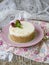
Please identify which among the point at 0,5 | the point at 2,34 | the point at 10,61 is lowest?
the point at 10,61

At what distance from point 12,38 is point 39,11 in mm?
367

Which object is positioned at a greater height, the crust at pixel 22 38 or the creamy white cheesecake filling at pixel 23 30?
the creamy white cheesecake filling at pixel 23 30

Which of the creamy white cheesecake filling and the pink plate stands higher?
the creamy white cheesecake filling

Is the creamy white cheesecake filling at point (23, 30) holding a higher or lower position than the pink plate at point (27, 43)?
higher

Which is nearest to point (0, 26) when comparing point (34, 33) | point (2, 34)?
point (2, 34)

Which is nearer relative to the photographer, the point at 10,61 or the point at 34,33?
the point at 10,61

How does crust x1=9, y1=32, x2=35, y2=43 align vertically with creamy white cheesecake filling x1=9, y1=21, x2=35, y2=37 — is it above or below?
below

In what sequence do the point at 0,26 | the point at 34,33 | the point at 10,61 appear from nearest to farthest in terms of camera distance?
the point at 10,61, the point at 34,33, the point at 0,26

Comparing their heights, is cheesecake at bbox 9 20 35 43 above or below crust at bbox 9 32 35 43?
above

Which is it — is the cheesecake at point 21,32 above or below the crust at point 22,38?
above

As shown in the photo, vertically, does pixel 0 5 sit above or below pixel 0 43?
above

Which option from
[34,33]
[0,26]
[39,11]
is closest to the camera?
[34,33]

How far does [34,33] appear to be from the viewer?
100cm

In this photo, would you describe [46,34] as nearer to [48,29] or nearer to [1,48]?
[48,29]
